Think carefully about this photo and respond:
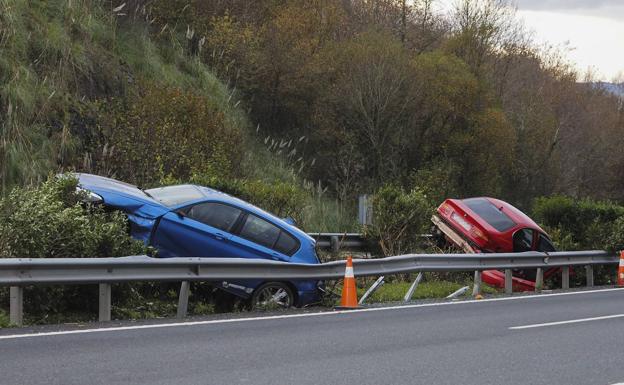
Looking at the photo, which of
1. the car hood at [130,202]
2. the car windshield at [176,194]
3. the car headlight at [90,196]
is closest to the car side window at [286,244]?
the car windshield at [176,194]

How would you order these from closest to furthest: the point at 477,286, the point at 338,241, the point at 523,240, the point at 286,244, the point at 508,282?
the point at 286,244
the point at 477,286
the point at 508,282
the point at 338,241
the point at 523,240

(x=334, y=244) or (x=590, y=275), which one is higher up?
(x=334, y=244)

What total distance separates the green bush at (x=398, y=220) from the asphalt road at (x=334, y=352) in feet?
22.9

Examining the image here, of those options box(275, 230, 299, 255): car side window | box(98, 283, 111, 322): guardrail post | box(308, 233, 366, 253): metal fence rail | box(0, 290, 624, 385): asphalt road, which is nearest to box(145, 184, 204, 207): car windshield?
box(275, 230, 299, 255): car side window

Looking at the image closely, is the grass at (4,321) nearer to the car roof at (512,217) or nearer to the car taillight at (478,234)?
the car taillight at (478,234)

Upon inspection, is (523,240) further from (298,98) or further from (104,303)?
(298,98)

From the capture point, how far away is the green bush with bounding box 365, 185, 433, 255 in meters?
19.4

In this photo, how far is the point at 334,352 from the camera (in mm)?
9078

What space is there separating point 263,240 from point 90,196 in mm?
2644

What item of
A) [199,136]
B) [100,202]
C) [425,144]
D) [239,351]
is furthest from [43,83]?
[425,144]

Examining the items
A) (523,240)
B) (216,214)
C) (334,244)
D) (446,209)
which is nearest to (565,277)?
(523,240)

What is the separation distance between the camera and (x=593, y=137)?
63781 millimetres

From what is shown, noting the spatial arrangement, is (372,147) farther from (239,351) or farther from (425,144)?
(239,351)

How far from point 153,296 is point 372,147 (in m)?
28.8
